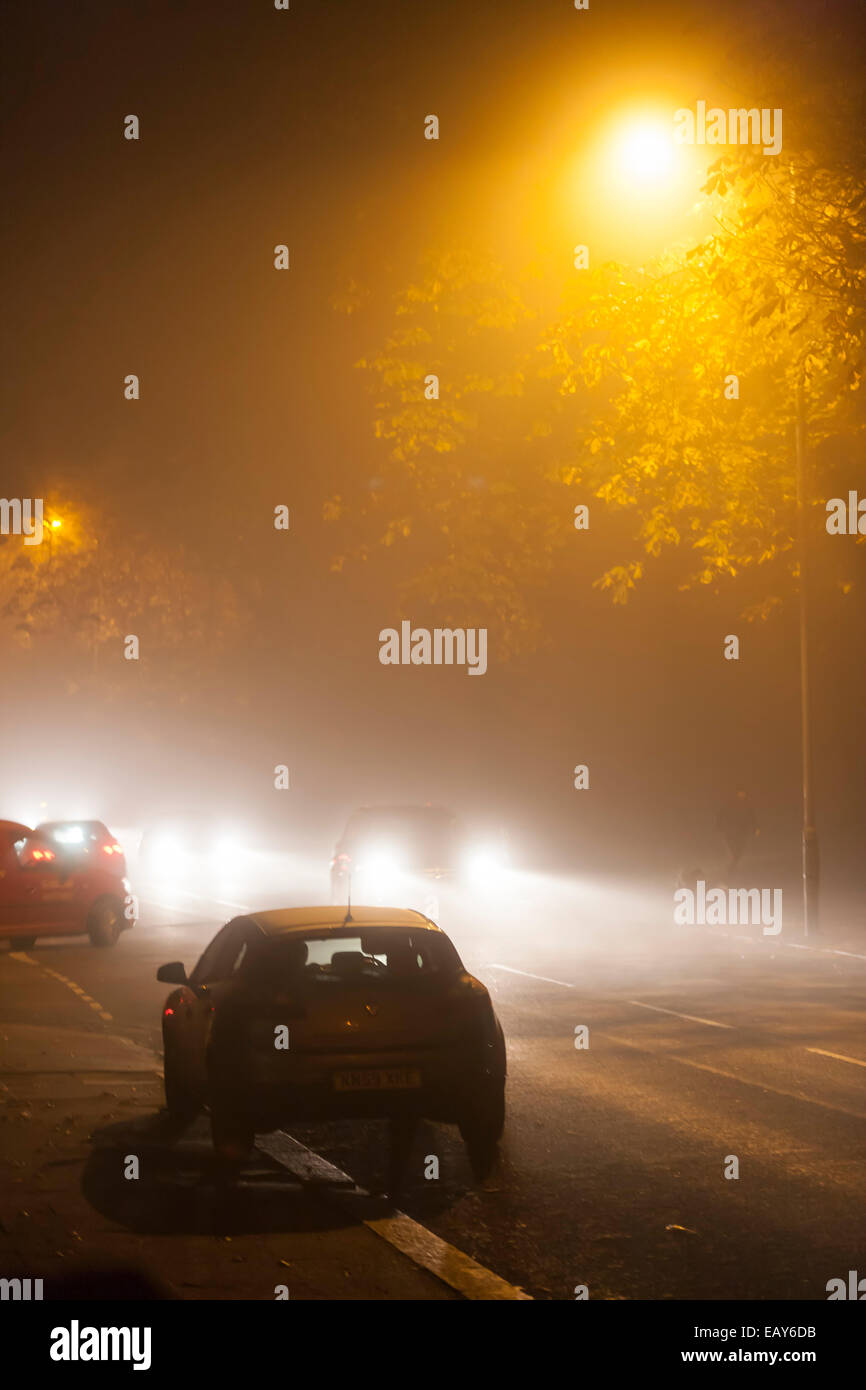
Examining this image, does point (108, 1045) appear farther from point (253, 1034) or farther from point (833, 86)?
point (833, 86)

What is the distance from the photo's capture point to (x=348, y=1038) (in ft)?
27.4

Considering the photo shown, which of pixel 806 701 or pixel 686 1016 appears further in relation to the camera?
pixel 806 701

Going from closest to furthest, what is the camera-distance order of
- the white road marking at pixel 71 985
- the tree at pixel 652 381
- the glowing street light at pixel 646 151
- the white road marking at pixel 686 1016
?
the white road marking at pixel 686 1016 < the white road marking at pixel 71 985 < the tree at pixel 652 381 < the glowing street light at pixel 646 151

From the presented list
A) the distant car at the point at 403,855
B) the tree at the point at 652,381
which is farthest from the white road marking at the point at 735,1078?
the distant car at the point at 403,855

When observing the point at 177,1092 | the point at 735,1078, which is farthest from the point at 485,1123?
the point at 735,1078

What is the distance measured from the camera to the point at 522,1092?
10.8 metres

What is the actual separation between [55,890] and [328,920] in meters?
12.8

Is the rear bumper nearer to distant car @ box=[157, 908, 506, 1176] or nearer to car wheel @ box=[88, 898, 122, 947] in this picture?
distant car @ box=[157, 908, 506, 1176]

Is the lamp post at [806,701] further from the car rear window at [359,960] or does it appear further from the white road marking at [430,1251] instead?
the white road marking at [430,1251]

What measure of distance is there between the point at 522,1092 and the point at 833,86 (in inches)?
427

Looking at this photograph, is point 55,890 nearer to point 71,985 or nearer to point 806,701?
point 71,985

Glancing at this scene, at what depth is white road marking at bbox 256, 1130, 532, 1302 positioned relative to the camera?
6277 mm

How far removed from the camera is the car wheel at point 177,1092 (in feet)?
31.6
